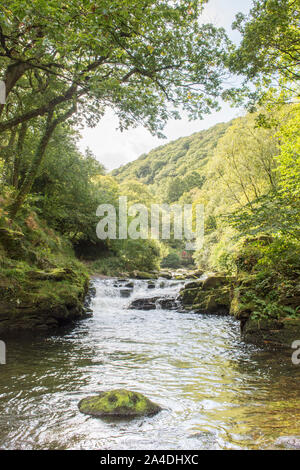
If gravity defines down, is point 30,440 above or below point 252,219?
below

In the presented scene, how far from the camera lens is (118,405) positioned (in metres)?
3.31

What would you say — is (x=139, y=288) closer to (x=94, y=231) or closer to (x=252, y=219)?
(x=94, y=231)

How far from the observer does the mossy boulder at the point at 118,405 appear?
3.24 metres

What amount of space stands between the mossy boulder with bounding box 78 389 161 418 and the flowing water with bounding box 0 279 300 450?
0.12 m

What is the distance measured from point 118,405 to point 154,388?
1.13 metres

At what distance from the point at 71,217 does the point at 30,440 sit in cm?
1886

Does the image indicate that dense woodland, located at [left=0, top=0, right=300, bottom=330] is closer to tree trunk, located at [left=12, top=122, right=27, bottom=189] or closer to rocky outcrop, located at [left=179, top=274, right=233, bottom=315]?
tree trunk, located at [left=12, top=122, right=27, bottom=189]

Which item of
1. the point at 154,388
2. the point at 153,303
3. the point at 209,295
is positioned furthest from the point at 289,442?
the point at 153,303

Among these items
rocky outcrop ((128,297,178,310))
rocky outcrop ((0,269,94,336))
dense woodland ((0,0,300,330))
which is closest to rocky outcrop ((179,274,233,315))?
rocky outcrop ((128,297,178,310))

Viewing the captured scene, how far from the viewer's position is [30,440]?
8.99 ft

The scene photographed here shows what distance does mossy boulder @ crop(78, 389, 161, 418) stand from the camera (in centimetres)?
324
